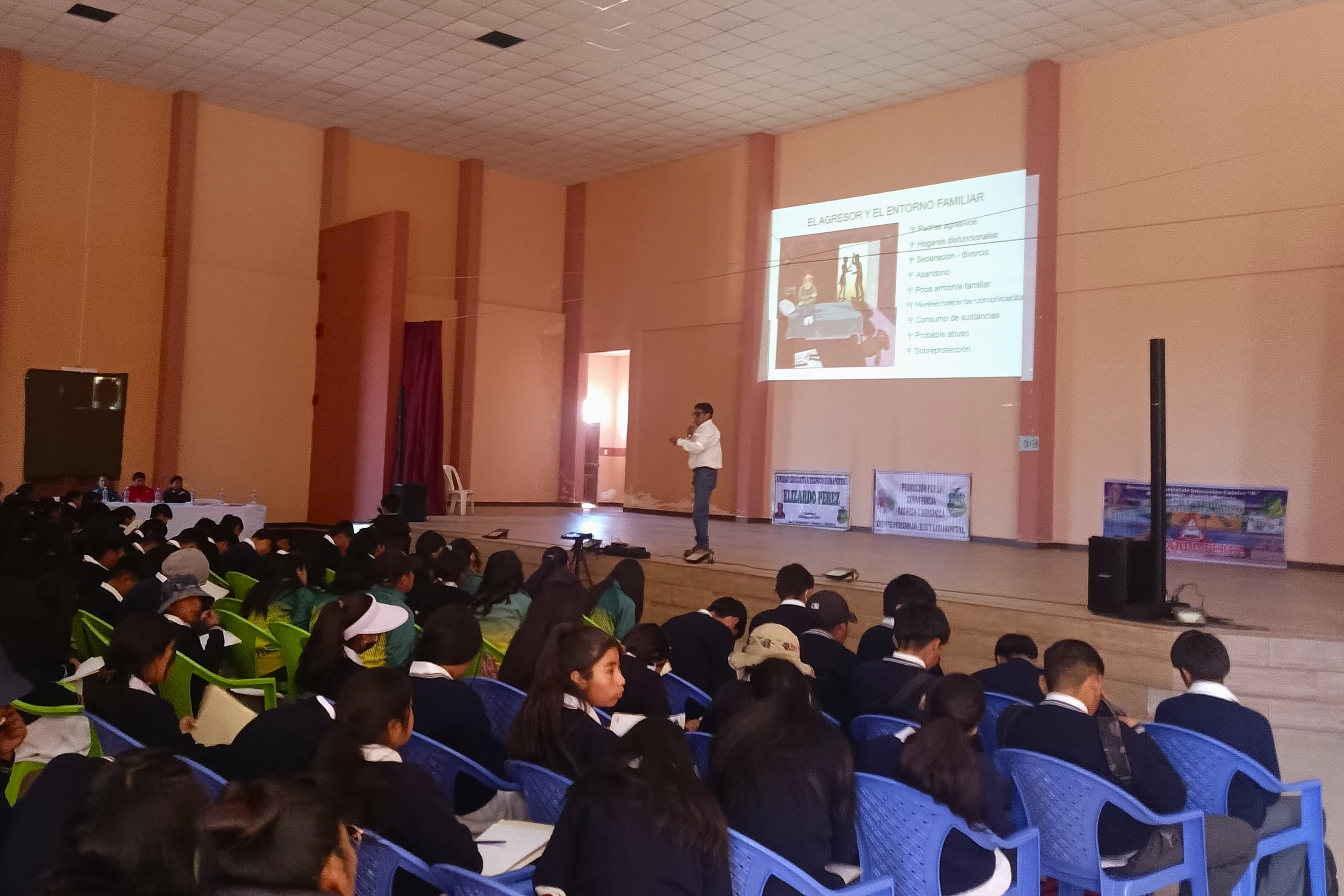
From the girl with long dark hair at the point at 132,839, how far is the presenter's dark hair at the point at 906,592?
3121mm

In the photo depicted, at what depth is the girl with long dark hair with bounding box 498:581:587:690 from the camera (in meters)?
3.16

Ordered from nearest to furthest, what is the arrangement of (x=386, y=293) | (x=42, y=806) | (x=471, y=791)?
(x=42, y=806) < (x=471, y=791) < (x=386, y=293)

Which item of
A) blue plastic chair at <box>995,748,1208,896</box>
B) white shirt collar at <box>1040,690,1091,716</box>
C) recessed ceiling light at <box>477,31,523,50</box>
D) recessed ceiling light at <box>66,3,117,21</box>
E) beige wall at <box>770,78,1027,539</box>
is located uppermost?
recessed ceiling light at <box>477,31,523,50</box>

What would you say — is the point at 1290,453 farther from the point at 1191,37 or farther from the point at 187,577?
the point at 187,577

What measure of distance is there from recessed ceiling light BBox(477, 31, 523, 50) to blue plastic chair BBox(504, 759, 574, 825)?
809cm

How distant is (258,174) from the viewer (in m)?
11.5

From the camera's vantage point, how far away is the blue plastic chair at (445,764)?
239 cm

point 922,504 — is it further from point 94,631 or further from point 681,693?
point 94,631

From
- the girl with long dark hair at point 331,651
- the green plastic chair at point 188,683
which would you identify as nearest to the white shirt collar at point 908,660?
the girl with long dark hair at point 331,651

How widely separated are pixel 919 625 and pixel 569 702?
119 centimetres

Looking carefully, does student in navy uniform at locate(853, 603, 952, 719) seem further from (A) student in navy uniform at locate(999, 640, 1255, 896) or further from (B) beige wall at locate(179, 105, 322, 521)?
(B) beige wall at locate(179, 105, 322, 521)

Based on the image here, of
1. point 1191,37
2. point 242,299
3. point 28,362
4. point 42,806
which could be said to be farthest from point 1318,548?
point 28,362

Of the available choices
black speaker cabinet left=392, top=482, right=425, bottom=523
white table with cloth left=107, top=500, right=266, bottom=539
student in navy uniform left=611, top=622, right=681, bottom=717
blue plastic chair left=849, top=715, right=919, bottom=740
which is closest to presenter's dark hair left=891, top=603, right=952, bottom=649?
blue plastic chair left=849, top=715, right=919, bottom=740

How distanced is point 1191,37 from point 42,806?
9432 millimetres
